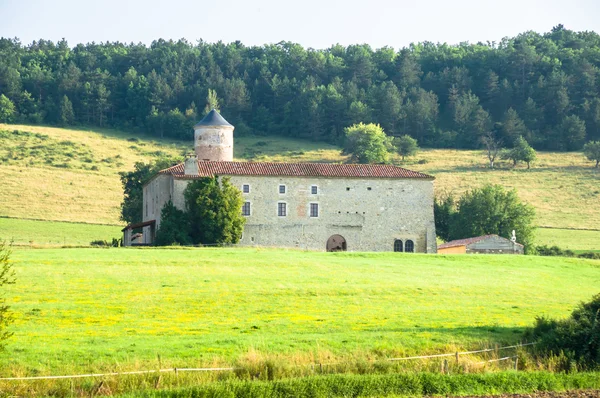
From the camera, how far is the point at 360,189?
59.1 m

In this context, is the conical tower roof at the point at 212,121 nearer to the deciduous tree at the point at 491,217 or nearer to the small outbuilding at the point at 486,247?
the small outbuilding at the point at 486,247

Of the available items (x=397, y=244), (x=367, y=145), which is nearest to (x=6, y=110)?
(x=367, y=145)

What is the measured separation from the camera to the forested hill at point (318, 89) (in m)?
121

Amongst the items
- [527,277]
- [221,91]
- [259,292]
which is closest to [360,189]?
[527,277]

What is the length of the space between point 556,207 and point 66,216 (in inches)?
1679

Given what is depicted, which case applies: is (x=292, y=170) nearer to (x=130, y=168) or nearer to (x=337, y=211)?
(x=337, y=211)

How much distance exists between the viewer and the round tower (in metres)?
66.2

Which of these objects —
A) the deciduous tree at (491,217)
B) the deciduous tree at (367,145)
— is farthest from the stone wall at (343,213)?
the deciduous tree at (367,145)

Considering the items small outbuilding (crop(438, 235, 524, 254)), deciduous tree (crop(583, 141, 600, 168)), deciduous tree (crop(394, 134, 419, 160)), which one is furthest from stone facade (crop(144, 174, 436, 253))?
deciduous tree (crop(583, 141, 600, 168))

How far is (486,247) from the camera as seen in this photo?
59812 millimetres

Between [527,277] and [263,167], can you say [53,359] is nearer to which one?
[527,277]

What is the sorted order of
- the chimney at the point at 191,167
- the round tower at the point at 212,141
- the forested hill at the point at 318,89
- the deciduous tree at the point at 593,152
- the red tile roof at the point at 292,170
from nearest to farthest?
the chimney at the point at 191,167 → the red tile roof at the point at 292,170 → the round tower at the point at 212,141 → the deciduous tree at the point at 593,152 → the forested hill at the point at 318,89

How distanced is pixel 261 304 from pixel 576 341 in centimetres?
1126

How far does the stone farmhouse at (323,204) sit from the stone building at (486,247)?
213cm
